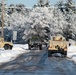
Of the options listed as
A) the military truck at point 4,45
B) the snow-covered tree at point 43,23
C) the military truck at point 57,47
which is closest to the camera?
the military truck at point 57,47

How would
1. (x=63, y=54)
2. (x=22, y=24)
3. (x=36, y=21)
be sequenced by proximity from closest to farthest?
(x=63, y=54) < (x=36, y=21) < (x=22, y=24)

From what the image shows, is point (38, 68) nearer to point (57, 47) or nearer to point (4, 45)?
point (57, 47)

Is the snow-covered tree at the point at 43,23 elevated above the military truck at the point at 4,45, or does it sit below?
above

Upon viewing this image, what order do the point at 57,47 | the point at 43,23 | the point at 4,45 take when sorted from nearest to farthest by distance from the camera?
the point at 57,47 → the point at 4,45 → the point at 43,23

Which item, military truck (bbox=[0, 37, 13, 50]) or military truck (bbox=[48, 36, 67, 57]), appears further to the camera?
military truck (bbox=[0, 37, 13, 50])

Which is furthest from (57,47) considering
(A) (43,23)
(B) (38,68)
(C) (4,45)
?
(A) (43,23)

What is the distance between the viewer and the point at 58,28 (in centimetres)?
8344

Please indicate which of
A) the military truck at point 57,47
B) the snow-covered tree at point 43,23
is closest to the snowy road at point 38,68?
the military truck at point 57,47

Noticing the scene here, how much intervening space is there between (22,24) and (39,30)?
717 centimetres

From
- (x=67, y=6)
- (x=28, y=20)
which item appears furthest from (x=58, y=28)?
(x=67, y=6)

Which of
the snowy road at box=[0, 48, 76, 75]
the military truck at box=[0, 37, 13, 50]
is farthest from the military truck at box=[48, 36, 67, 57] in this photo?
the military truck at box=[0, 37, 13, 50]

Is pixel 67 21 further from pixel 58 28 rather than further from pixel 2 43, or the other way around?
pixel 2 43

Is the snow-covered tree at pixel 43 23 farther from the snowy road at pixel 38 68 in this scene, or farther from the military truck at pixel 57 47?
the snowy road at pixel 38 68

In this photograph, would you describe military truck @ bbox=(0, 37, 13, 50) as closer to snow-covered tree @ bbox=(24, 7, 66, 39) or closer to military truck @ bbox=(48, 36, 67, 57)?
military truck @ bbox=(48, 36, 67, 57)
